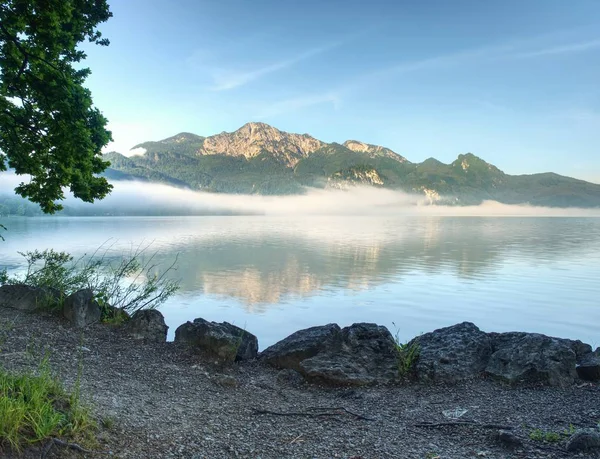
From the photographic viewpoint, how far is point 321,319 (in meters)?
21.8

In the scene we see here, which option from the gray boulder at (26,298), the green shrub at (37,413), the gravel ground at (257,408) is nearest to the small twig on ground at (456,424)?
the gravel ground at (257,408)

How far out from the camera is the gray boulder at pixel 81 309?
10.9m

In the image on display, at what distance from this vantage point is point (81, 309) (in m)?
11.0

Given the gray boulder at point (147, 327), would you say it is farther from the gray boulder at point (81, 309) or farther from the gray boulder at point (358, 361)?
the gray boulder at point (358, 361)

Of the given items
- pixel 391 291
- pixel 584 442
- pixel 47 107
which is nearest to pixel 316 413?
pixel 584 442

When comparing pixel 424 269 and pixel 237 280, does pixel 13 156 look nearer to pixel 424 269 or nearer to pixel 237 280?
pixel 237 280

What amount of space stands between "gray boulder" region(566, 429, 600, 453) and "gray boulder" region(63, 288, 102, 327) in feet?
33.2

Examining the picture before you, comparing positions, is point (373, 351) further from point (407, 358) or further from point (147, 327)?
point (147, 327)

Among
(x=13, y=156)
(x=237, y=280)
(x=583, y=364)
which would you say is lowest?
(x=237, y=280)

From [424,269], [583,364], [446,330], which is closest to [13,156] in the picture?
[446,330]

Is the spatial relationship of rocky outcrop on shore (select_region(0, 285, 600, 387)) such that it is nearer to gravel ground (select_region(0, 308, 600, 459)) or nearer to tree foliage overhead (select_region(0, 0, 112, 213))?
gravel ground (select_region(0, 308, 600, 459))

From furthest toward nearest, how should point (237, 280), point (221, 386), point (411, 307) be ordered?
point (237, 280), point (411, 307), point (221, 386)

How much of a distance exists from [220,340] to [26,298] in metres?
5.17

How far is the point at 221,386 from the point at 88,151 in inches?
250
